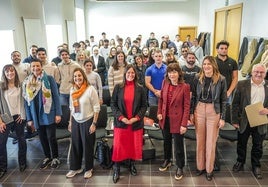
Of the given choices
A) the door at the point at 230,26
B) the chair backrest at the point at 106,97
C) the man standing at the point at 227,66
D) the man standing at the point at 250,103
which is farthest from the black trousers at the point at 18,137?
the door at the point at 230,26

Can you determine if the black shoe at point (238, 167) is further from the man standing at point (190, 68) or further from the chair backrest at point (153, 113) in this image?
the man standing at point (190, 68)

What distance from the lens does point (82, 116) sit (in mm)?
3008

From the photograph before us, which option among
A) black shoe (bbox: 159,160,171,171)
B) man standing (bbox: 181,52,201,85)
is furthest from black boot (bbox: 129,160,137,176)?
man standing (bbox: 181,52,201,85)

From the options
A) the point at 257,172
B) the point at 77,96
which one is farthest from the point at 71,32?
the point at 257,172

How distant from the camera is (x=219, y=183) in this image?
307cm

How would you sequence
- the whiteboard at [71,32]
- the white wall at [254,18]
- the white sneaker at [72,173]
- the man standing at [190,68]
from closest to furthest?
the white sneaker at [72,173] → the man standing at [190,68] → the white wall at [254,18] → the whiteboard at [71,32]

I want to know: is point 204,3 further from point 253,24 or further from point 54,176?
point 54,176

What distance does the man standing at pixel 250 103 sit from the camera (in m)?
2.98

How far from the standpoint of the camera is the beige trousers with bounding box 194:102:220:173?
9.61ft

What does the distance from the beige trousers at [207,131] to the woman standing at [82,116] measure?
3.95 ft

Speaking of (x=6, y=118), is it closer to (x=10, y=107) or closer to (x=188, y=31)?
(x=10, y=107)

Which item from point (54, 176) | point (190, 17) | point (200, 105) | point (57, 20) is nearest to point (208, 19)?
point (190, 17)

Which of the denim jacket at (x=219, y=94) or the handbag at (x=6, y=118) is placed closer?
the denim jacket at (x=219, y=94)

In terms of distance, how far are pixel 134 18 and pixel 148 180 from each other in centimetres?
1091
